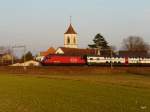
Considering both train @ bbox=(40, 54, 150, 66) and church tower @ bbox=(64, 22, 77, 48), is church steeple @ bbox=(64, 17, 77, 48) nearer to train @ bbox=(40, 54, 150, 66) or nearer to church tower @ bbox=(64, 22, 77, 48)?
church tower @ bbox=(64, 22, 77, 48)

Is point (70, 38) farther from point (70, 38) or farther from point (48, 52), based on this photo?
point (48, 52)

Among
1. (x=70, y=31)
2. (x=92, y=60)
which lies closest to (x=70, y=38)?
(x=70, y=31)

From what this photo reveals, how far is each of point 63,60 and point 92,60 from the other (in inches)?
303

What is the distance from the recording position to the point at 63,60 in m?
100

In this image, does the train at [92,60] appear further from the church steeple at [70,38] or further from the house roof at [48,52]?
the house roof at [48,52]

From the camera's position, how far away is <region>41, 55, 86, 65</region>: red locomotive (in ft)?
322

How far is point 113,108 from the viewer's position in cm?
1504

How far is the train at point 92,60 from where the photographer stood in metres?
98.8

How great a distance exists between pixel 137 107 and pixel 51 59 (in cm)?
8324

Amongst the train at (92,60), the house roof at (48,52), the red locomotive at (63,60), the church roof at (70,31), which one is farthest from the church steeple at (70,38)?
the train at (92,60)

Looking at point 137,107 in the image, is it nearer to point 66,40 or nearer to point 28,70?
point 28,70

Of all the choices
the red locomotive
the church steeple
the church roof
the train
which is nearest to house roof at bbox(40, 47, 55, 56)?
the church steeple

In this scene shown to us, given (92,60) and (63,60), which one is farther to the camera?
(92,60)

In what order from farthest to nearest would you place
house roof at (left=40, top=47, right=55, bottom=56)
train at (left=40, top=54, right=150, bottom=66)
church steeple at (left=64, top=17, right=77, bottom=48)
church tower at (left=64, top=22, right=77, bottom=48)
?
house roof at (left=40, top=47, right=55, bottom=56) < church steeple at (left=64, top=17, right=77, bottom=48) < church tower at (left=64, top=22, right=77, bottom=48) < train at (left=40, top=54, right=150, bottom=66)
